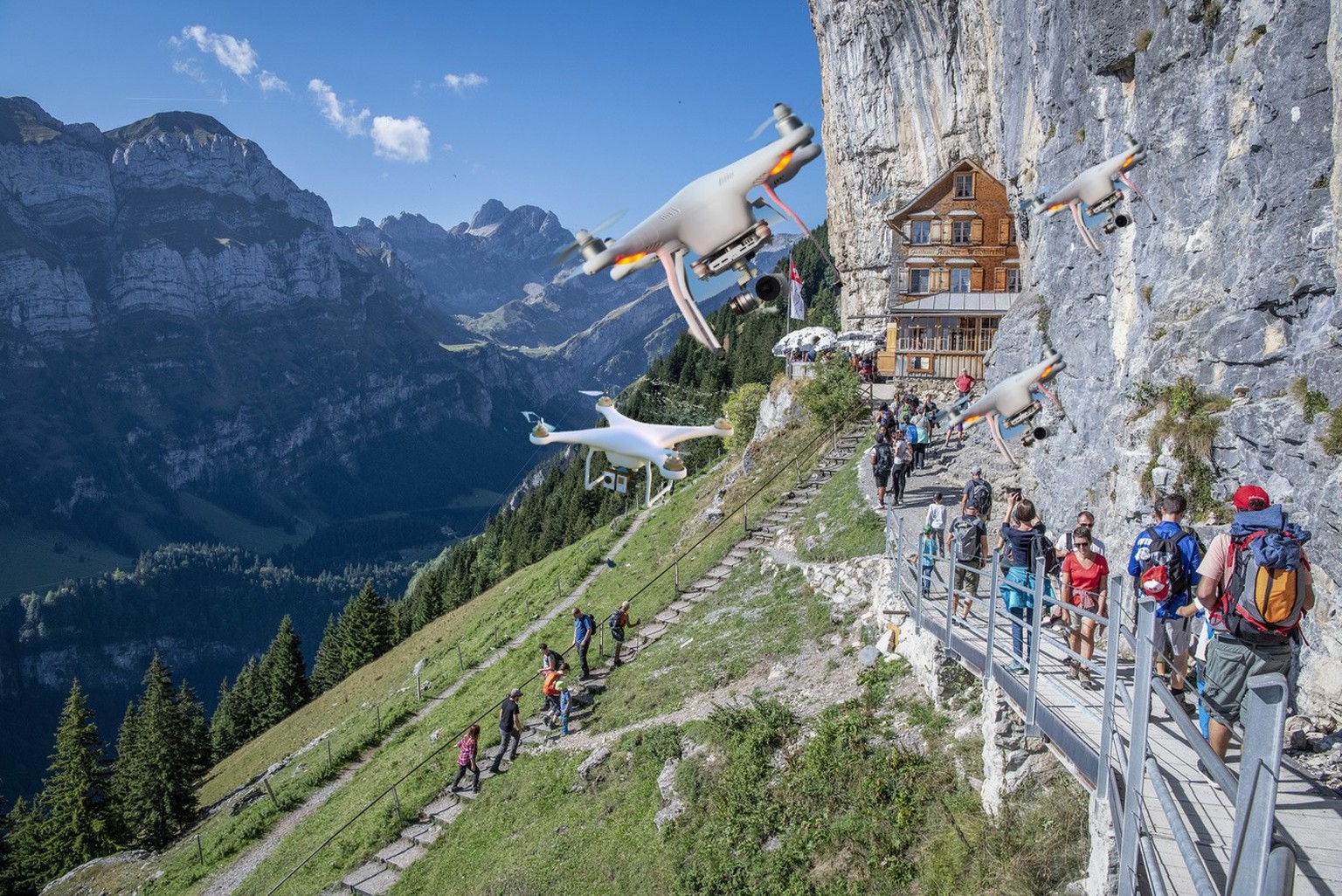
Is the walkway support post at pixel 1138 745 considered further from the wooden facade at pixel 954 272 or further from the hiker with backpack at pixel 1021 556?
the wooden facade at pixel 954 272

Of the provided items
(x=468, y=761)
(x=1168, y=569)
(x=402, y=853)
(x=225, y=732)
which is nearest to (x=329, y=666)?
(x=225, y=732)

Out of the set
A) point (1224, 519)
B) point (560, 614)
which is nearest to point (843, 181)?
point (560, 614)

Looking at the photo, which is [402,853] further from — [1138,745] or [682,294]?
[682,294]

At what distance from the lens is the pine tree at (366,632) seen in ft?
229

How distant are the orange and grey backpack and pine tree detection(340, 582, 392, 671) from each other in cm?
7080

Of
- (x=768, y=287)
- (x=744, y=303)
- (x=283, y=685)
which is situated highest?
(x=768, y=287)

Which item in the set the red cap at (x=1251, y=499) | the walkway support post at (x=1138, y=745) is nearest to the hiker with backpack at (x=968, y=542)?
the red cap at (x=1251, y=499)

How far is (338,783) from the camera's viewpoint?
31.5 meters

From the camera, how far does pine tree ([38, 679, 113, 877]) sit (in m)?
44.8

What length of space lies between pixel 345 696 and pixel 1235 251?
55.9 meters

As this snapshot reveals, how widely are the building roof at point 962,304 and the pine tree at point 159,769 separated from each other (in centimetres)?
4797

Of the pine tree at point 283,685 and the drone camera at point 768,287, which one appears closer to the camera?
the drone camera at point 768,287

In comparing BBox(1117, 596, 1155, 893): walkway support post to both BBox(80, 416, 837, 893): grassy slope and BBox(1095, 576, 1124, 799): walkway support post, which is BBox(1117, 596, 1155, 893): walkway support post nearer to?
BBox(1095, 576, 1124, 799): walkway support post

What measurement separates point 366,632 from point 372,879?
176 ft
